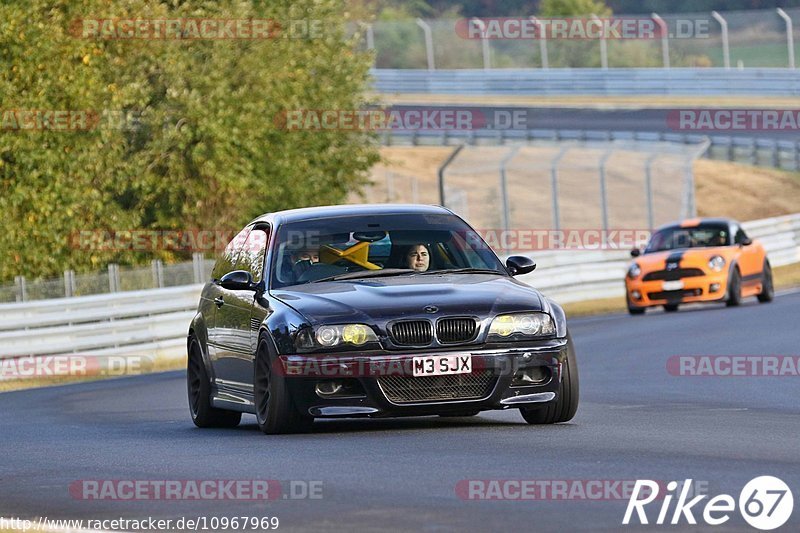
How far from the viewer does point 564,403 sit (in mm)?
11617

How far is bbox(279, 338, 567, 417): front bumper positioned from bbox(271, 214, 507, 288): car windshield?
101 cm

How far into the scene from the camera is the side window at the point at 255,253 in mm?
12570

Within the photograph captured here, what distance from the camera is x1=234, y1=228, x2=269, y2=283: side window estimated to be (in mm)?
12570

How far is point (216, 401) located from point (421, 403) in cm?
256

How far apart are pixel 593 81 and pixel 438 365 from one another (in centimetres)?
4772

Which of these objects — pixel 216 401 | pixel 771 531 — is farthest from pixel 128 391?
pixel 771 531

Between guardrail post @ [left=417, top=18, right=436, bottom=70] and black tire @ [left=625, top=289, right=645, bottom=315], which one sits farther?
guardrail post @ [left=417, top=18, right=436, bottom=70]

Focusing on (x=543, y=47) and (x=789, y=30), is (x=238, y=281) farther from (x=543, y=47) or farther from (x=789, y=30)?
(x=543, y=47)

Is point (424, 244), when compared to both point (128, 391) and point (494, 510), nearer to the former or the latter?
point (494, 510)

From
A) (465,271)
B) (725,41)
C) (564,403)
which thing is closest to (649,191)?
(725,41)

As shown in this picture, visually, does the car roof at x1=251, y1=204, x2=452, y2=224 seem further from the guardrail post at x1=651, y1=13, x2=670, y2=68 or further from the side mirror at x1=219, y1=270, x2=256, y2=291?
the guardrail post at x1=651, y1=13, x2=670, y2=68

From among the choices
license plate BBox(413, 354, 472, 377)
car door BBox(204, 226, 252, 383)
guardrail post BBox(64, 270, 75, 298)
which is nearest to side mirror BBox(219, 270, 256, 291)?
car door BBox(204, 226, 252, 383)

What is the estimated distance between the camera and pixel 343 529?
7504mm

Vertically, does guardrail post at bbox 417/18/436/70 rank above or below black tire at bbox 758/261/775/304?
above
